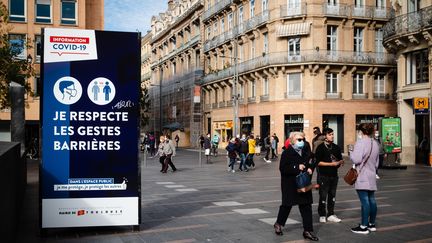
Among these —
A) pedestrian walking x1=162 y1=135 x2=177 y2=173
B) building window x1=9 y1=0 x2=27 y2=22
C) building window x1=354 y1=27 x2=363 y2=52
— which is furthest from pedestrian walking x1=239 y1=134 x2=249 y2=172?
building window x1=9 y1=0 x2=27 y2=22

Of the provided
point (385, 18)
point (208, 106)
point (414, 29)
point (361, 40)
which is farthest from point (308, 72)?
point (208, 106)

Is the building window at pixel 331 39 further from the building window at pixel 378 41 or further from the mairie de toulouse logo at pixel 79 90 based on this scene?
the mairie de toulouse logo at pixel 79 90

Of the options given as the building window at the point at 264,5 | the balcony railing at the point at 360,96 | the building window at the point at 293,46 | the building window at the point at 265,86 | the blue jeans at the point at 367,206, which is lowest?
the blue jeans at the point at 367,206

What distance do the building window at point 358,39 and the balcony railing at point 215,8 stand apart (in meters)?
14.2

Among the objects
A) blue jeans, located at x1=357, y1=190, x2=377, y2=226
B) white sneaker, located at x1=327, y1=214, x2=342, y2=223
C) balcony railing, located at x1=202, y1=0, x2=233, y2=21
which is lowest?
white sneaker, located at x1=327, y1=214, x2=342, y2=223

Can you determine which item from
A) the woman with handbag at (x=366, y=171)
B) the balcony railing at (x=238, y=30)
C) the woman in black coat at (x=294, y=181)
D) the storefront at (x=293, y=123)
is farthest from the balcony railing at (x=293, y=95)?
the woman in black coat at (x=294, y=181)

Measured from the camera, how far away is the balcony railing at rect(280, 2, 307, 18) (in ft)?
132

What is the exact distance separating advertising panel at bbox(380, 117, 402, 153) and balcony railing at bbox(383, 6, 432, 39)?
5186 mm

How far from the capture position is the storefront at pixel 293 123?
40.8m

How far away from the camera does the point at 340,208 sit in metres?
11.1

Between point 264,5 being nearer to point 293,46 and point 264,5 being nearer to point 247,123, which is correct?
point 293,46

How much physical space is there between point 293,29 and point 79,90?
34.4 meters

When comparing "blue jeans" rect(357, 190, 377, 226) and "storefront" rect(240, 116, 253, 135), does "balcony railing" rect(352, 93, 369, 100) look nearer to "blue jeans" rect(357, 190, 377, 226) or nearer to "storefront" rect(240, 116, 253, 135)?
"storefront" rect(240, 116, 253, 135)

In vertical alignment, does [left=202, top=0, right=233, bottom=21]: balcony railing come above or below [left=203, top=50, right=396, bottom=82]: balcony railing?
above
